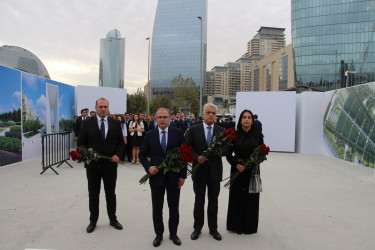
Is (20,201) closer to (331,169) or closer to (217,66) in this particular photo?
(331,169)

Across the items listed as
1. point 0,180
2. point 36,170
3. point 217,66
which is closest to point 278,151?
point 36,170

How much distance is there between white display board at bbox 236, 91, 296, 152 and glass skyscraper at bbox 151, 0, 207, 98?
6530 centimetres

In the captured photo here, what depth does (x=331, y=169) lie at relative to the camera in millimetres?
9562

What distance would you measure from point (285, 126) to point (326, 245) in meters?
11.1

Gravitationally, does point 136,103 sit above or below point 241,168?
above

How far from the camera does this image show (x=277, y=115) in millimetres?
14375

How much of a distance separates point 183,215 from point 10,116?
286 inches

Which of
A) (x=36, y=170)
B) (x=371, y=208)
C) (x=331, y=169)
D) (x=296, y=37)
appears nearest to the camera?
(x=371, y=208)

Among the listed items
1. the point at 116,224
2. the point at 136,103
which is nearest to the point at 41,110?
the point at 116,224

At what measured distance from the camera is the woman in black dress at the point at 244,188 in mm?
3979

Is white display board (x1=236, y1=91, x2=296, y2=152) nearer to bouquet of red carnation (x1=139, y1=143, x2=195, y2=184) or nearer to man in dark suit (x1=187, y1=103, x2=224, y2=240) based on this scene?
man in dark suit (x1=187, y1=103, x2=224, y2=240)

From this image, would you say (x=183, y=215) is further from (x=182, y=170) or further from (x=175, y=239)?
(x=182, y=170)

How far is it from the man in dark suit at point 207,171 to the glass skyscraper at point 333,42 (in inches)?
2695

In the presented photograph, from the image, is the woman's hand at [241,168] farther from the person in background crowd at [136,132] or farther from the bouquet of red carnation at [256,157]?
the person in background crowd at [136,132]
